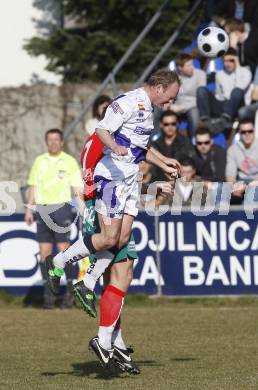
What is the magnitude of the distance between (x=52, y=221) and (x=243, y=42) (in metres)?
4.95

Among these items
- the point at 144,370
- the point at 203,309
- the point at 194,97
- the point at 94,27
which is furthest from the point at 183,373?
the point at 94,27

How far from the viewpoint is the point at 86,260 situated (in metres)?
14.8

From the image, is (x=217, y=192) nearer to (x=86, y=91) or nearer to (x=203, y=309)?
(x=203, y=309)

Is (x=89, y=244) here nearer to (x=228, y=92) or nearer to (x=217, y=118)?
(x=217, y=118)

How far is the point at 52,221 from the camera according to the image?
1476cm

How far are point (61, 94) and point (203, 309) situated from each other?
360 inches

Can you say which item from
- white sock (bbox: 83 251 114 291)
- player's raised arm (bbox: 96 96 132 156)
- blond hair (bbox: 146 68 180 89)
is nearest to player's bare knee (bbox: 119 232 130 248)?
white sock (bbox: 83 251 114 291)

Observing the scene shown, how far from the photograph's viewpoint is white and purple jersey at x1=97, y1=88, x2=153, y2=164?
30.7 feet

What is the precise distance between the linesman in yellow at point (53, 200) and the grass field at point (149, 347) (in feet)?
2.52

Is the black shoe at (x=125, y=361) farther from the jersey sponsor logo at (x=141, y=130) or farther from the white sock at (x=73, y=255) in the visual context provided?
the jersey sponsor logo at (x=141, y=130)

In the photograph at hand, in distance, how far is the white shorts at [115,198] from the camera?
9438mm

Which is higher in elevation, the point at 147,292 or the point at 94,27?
the point at 94,27

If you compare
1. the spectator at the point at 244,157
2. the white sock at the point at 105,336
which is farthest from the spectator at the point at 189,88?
the white sock at the point at 105,336

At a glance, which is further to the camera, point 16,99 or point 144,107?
point 16,99
